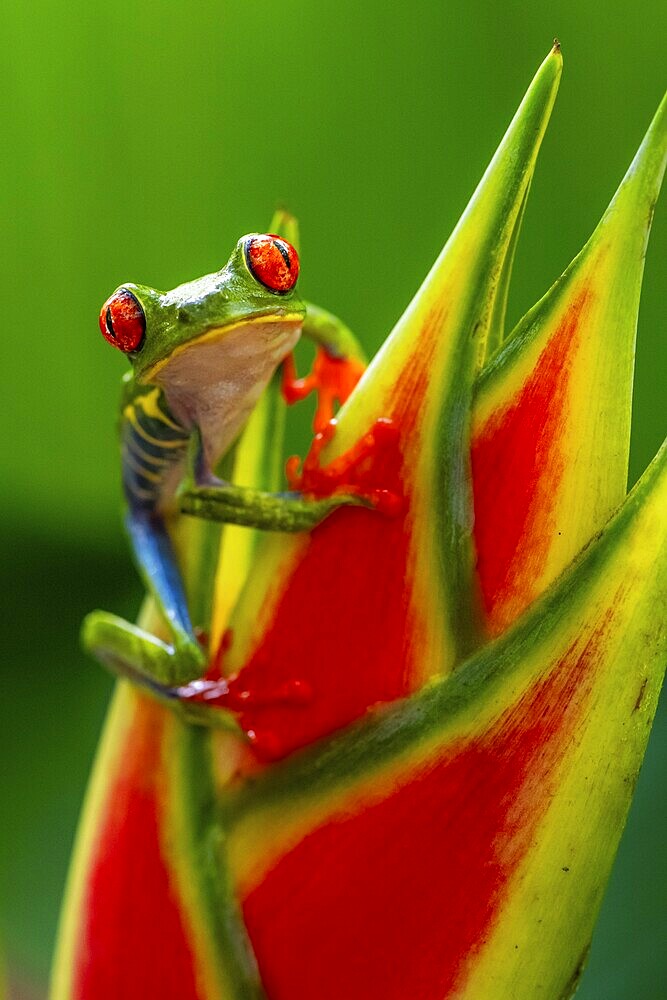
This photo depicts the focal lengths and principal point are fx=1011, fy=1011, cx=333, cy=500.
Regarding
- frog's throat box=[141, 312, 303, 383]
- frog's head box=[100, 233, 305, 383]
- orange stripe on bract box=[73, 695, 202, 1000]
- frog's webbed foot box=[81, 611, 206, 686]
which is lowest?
orange stripe on bract box=[73, 695, 202, 1000]

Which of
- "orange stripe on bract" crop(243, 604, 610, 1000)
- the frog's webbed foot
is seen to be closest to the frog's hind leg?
the frog's webbed foot

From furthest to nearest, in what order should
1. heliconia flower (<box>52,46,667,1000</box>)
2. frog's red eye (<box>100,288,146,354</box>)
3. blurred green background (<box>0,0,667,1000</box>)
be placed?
1. blurred green background (<box>0,0,667,1000</box>)
2. frog's red eye (<box>100,288,146,354</box>)
3. heliconia flower (<box>52,46,667,1000</box>)

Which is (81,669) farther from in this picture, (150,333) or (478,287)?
(478,287)

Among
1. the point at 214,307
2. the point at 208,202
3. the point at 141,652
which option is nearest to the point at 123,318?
the point at 214,307

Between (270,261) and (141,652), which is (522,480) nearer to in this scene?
(270,261)

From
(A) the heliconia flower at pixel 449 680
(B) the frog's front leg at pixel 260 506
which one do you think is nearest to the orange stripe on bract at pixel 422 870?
(A) the heliconia flower at pixel 449 680

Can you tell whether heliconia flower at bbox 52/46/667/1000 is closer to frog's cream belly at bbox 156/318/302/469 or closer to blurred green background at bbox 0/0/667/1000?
frog's cream belly at bbox 156/318/302/469
